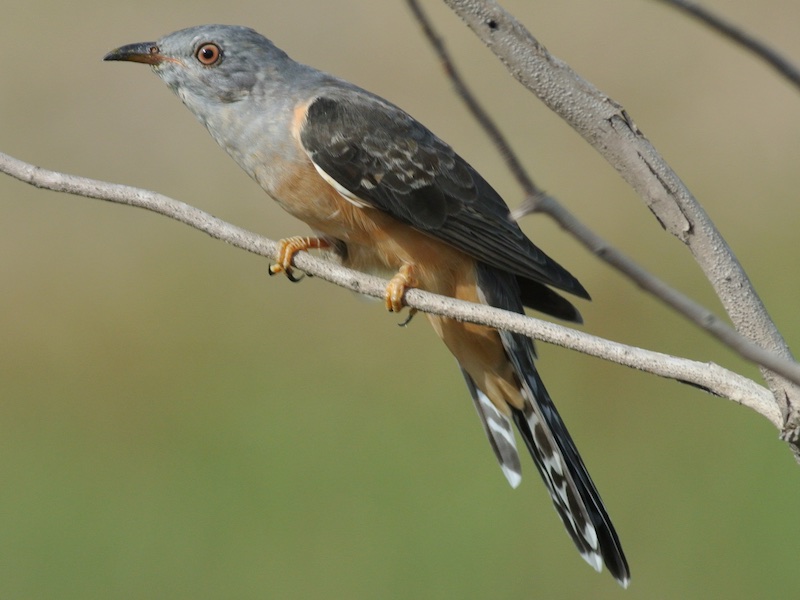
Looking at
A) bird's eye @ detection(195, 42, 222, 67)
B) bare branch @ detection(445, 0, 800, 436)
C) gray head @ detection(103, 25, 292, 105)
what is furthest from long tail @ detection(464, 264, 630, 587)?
bare branch @ detection(445, 0, 800, 436)

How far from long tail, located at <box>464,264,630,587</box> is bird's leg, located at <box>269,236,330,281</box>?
0.75 meters

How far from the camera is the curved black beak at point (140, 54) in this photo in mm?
4430

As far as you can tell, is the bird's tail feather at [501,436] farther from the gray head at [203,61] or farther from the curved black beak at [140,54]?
the curved black beak at [140,54]

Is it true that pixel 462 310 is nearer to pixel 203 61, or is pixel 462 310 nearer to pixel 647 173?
pixel 647 173

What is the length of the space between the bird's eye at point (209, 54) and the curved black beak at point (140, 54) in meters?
0.16

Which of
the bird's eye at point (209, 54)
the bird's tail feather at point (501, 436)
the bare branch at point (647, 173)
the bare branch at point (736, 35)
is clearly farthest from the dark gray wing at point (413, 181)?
the bare branch at point (736, 35)

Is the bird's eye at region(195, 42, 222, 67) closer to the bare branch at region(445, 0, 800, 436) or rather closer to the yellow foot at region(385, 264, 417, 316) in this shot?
the yellow foot at region(385, 264, 417, 316)

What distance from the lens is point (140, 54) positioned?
4.44 m

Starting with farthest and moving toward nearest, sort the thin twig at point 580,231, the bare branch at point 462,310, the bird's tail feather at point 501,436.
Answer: the bird's tail feather at point 501,436 → the bare branch at point 462,310 → the thin twig at point 580,231

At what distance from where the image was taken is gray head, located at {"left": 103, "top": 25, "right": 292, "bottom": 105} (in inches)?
175

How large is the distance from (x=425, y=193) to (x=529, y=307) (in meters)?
0.83

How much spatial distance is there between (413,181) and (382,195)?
170 mm

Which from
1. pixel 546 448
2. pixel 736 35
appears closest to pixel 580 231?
pixel 736 35

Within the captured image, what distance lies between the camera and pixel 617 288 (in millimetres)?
9820
